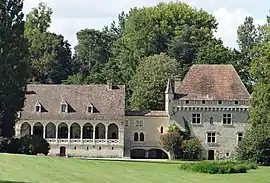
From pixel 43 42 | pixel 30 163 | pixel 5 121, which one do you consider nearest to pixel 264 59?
pixel 5 121

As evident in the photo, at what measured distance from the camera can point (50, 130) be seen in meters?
83.9

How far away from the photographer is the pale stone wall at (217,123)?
266 feet

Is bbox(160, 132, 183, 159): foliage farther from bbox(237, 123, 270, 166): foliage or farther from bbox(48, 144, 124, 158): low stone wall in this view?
bbox(237, 123, 270, 166): foliage

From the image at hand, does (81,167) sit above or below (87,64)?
below

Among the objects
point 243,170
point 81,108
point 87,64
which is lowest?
point 243,170

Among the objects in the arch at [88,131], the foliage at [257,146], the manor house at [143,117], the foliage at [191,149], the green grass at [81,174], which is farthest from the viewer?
the arch at [88,131]

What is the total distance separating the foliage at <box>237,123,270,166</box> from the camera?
6681 centimetres

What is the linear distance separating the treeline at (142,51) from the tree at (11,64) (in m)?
22.8

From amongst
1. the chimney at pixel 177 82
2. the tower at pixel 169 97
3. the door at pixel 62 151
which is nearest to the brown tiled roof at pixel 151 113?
the tower at pixel 169 97

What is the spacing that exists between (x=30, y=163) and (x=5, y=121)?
1749 cm

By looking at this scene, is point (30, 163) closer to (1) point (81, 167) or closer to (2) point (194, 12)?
(1) point (81, 167)

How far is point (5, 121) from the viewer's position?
61.0 m

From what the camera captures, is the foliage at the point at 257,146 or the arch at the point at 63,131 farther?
the arch at the point at 63,131

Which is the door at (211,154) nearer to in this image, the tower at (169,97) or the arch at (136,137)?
the tower at (169,97)
